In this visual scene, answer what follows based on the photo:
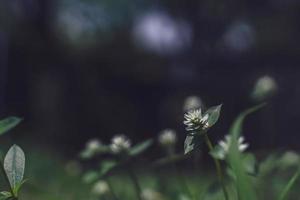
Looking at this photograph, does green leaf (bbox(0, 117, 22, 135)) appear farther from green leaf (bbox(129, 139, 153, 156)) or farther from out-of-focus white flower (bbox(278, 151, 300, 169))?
out-of-focus white flower (bbox(278, 151, 300, 169))

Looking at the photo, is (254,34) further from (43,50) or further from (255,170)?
(255,170)

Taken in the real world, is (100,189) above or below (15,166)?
above

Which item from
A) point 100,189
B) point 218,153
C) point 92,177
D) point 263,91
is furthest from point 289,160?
point 218,153

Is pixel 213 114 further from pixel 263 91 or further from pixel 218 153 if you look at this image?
pixel 263 91

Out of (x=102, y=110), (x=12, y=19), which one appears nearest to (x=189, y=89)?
(x=102, y=110)

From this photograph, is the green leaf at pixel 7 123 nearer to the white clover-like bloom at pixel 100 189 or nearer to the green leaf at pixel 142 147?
the green leaf at pixel 142 147

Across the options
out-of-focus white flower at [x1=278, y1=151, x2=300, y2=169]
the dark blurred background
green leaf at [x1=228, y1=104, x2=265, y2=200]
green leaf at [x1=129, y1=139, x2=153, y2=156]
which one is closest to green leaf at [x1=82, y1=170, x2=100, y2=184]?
green leaf at [x1=129, y1=139, x2=153, y2=156]
